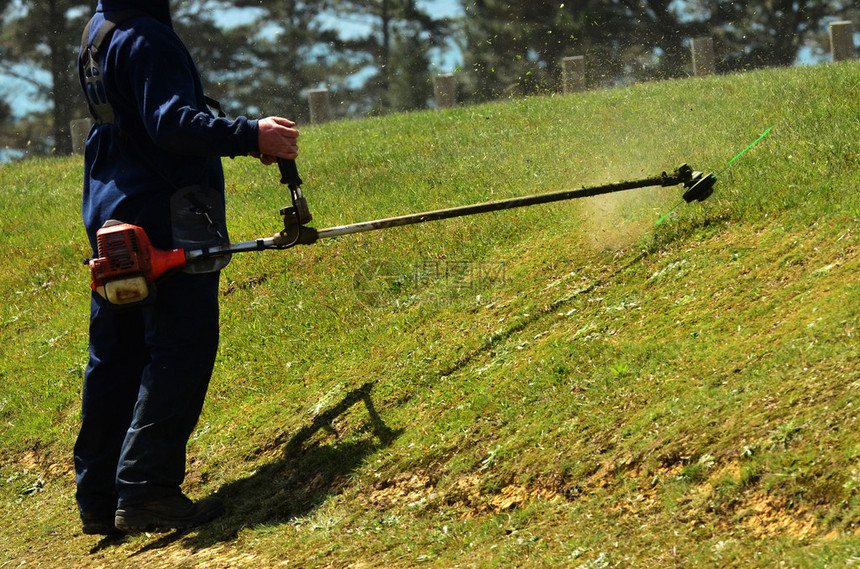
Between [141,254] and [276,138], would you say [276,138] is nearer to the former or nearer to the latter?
[276,138]

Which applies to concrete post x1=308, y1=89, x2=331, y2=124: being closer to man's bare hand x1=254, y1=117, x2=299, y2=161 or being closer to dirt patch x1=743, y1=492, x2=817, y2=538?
man's bare hand x1=254, y1=117, x2=299, y2=161

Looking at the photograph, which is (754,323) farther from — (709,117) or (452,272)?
(709,117)

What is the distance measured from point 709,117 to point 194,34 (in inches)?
1089

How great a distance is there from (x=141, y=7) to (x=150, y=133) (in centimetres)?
68

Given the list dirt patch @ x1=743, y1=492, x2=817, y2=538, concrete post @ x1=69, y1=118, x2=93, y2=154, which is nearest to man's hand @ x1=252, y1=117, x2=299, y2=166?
dirt patch @ x1=743, y1=492, x2=817, y2=538

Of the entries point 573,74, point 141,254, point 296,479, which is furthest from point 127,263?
point 573,74

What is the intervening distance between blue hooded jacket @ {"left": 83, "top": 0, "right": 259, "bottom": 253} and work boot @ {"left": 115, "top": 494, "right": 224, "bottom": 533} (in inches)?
49.2

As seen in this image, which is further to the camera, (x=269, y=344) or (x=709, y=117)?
(x=709, y=117)

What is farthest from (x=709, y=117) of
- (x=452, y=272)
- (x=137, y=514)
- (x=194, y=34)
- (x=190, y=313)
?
(x=194, y=34)

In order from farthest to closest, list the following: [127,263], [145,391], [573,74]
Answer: [573,74]
[145,391]
[127,263]

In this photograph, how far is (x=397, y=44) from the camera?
3550 cm

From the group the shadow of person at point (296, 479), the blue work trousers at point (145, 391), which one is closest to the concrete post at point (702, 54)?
the shadow of person at point (296, 479)

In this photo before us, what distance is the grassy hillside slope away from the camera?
3.83 metres

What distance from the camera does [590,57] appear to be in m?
28.3
